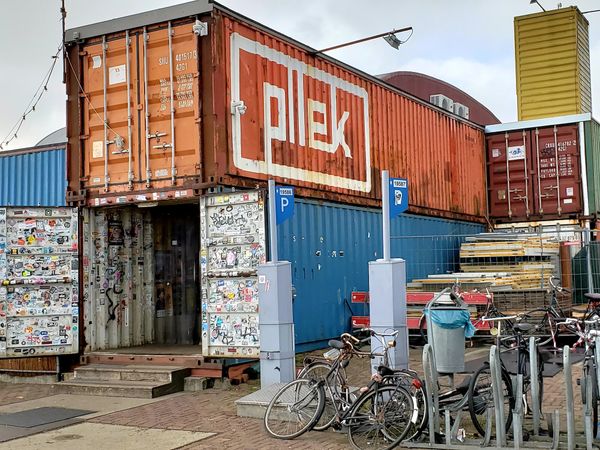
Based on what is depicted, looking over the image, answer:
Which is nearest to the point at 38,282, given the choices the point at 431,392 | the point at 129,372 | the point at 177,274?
the point at 129,372

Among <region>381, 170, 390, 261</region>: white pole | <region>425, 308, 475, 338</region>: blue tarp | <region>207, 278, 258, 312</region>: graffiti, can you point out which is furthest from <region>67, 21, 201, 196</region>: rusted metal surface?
<region>425, 308, 475, 338</region>: blue tarp

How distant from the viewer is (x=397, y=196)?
30.0 feet

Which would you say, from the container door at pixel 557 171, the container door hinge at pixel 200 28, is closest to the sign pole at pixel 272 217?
the container door hinge at pixel 200 28

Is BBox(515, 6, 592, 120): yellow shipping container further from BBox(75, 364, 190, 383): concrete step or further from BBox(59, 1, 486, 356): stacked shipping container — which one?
BBox(75, 364, 190, 383): concrete step

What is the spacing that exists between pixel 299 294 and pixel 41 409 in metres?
4.58

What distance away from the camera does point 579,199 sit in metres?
18.9

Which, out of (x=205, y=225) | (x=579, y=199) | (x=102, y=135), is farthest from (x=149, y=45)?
(x=579, y=199)

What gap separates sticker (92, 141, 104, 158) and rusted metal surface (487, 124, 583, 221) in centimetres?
1242

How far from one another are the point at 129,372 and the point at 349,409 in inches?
191

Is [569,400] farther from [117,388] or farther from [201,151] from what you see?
[117,388]

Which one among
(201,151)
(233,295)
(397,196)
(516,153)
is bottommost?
(233,295)

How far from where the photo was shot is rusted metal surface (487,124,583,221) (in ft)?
62.3

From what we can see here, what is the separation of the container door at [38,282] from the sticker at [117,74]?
7.30 feet

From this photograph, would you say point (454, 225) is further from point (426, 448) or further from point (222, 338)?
point (426, 448)
